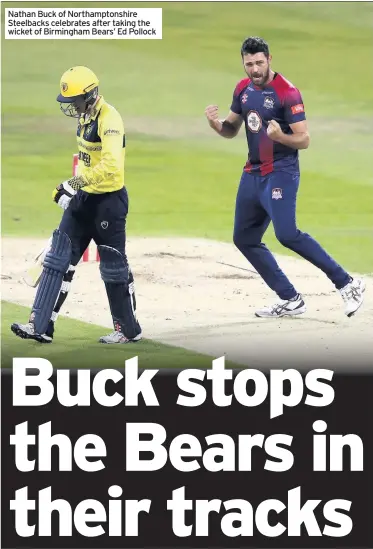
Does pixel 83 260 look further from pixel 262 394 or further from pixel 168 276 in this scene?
pixel 262 394

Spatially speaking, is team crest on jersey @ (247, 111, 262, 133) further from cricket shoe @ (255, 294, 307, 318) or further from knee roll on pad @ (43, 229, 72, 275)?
knee roll on pad @ (43, 229, 72, 275)

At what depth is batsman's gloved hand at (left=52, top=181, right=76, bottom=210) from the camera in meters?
10.9

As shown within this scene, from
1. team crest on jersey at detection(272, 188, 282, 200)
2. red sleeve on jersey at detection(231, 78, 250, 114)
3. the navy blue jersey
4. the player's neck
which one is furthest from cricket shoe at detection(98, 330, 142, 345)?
the player's neck

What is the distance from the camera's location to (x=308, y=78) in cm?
2159

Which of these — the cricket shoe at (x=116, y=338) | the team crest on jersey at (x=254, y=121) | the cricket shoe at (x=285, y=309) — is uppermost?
the team crest on jersey at (x=254, y=121)

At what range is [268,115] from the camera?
38.2ft

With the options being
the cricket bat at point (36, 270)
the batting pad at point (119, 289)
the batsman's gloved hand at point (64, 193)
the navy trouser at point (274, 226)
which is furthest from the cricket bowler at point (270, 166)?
the cricket bat at point (36, 270)

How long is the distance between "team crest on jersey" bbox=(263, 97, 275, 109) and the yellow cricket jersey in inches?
52.2

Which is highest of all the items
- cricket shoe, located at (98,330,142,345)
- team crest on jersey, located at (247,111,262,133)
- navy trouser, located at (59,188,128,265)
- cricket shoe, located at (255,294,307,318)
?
team crest on jersey, located at (247,111,262,133)

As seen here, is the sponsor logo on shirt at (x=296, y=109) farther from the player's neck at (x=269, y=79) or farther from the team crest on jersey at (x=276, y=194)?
the team crest on jersey at (x=276, y=194)

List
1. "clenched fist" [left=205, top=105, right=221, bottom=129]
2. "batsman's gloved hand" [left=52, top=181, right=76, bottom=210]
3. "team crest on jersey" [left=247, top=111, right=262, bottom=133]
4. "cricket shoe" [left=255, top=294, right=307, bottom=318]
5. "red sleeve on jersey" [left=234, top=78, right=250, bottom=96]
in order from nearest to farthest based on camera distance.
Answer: "batsman's gloved hand" [left=52, top=181, right=76, bottom=210] < "team crest on jersey" [left=247, top=111, right=262, bottom=133] < "red sleeve on jersey" [left=234, top=78, right=250, bottom=96] < "clenched fist" [left=205, top=105, right=221, bottom=129] < "cricket shoe" [left=255, top=294, right=307, bottom=318]

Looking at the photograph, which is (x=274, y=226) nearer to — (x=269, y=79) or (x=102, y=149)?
(x=269, y=79)

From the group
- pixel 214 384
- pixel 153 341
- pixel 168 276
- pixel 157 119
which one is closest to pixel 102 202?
pixel 153 341

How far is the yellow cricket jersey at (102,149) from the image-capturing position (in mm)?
10695
